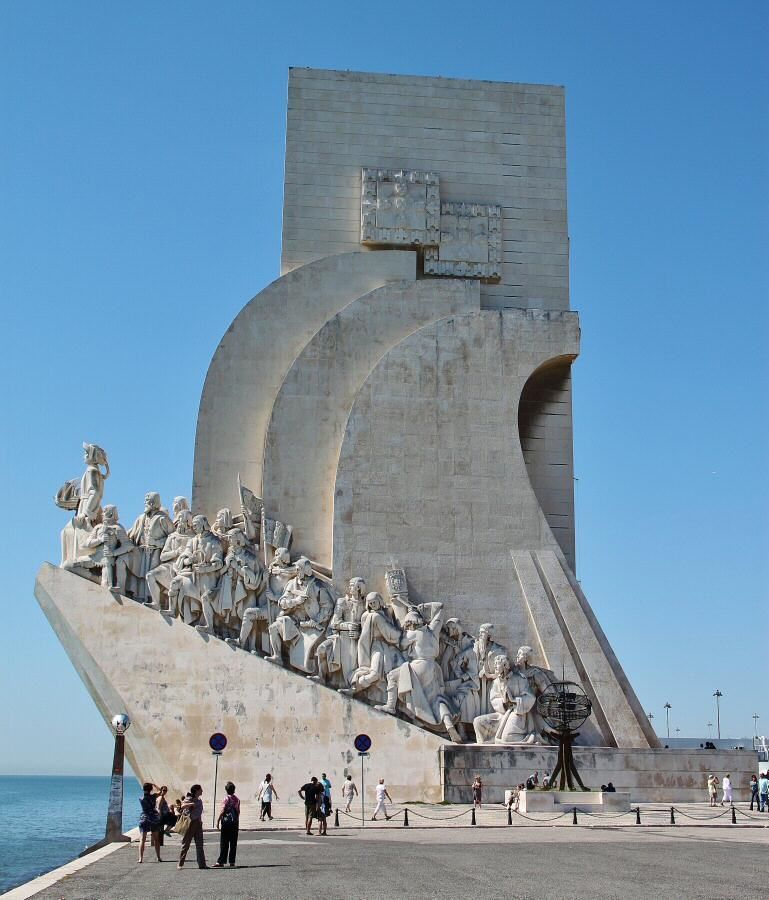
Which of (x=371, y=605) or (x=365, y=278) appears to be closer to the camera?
(x=371, y=605)

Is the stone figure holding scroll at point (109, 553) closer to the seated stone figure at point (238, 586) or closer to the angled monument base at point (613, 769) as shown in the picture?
the seated stone figure at point (238, 586)

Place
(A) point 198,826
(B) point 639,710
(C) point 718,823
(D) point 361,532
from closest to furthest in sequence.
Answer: (A) point 198,826, (C) point 718,823, (B) point 639,710, (D) point 361,532

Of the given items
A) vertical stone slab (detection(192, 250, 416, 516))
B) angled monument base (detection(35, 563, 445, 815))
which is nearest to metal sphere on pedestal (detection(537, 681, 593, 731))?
angled monument base (detection(35, 563, 445, 815))

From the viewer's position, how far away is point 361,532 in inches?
720

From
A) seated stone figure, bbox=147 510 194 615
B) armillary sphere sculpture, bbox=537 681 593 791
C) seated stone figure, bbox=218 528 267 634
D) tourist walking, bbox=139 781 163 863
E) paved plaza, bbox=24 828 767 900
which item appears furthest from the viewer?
seated stone figure, bbox=147 510 194 615

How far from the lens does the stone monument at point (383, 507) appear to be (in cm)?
1666

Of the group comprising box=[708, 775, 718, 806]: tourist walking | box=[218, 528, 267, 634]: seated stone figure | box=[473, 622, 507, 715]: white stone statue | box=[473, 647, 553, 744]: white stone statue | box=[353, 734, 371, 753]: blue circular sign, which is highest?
box=[218, 528, 267, 634]: seated stone figure

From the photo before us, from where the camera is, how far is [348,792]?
1534cm

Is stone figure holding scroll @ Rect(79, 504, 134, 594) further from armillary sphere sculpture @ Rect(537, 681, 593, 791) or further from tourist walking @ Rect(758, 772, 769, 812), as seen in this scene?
tourist walking @ Rect(758, 772, 769, 812)

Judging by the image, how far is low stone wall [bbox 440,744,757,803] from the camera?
15.9 m

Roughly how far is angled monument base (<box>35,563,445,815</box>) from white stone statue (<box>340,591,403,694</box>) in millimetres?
339

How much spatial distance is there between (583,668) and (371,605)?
3.16m

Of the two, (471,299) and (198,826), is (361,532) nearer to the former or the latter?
(471,299)

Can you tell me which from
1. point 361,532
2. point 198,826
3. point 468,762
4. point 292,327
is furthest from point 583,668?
point 198,826
